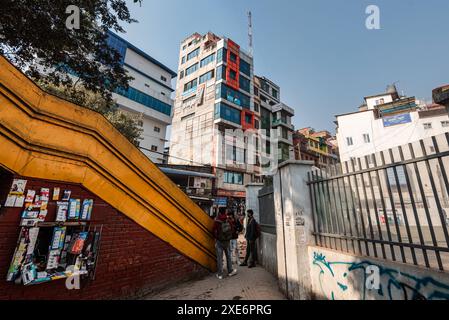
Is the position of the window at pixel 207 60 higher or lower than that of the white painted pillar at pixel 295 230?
higher

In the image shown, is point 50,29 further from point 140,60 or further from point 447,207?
point 140,60

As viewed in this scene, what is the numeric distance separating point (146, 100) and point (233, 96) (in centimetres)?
1292

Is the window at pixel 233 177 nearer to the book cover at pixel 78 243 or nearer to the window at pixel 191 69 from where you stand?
the window at pixel 191 69

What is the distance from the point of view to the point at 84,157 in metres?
3.53

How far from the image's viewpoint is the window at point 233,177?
89.6 feet

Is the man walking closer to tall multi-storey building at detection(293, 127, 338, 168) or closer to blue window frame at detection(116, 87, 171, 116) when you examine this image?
blue window frame at detection(116, 87, 171, 116)

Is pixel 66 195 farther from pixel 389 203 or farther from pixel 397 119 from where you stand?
pixel 397 119

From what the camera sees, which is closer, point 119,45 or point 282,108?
point 119,45

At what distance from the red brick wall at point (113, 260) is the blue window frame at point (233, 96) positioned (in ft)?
87.1

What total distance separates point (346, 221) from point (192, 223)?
3.66 meters

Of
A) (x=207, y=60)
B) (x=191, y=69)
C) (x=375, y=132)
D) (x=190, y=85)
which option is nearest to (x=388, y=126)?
(x=375, y=132)

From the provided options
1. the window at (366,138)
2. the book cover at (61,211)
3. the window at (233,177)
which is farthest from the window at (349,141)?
the book cover at (61,211)

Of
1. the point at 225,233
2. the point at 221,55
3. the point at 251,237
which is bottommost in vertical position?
the point at 251,237
